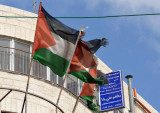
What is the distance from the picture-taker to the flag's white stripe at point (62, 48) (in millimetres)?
22766

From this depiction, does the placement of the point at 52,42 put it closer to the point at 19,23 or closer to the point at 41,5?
the point at 41,5

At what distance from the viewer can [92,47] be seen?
77.1 ft

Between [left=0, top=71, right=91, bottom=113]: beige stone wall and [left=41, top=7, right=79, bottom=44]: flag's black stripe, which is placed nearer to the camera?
[left=41, top=7, right=79, bottom=44]: flag's black stripe

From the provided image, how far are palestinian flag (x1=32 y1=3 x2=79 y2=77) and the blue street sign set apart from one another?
5.56m

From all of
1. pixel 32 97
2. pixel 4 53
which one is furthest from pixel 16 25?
pixel 32 97

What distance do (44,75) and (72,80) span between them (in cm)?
167

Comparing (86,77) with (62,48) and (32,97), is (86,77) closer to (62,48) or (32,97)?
(62,48)

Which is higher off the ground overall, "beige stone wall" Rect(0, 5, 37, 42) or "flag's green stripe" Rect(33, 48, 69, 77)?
"beige stone wall" Rect(0, 5, 37, 42)

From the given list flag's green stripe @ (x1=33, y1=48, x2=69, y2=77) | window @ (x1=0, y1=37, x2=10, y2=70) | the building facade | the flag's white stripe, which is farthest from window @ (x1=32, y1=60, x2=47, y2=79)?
flag's green stripe @ (x1=33, y1=48, x2=69, y2=77)

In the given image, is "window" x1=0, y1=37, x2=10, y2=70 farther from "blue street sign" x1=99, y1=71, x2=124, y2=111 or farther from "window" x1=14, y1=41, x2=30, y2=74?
"blue street sign" x1=99, y1=71, x2=124, y2=111

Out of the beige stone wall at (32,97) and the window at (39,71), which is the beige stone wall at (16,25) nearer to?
the window at (39,71)

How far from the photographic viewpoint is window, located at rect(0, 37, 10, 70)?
25.7m

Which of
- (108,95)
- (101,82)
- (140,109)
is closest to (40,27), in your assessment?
(101,82)

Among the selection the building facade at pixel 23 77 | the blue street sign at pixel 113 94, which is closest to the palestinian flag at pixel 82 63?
the building facade at pixel 23 77
